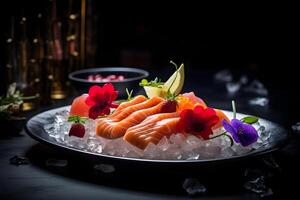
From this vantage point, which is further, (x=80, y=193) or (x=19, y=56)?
(x=19, y=56)

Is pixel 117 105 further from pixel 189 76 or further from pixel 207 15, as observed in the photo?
pixel 207 15

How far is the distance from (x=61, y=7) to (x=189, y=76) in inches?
38.4

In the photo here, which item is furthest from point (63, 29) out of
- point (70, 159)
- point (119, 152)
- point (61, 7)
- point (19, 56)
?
point (119, 152)

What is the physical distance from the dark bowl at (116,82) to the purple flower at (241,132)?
2.68 ft

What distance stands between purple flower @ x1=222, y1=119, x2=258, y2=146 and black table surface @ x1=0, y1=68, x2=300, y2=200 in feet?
0.19

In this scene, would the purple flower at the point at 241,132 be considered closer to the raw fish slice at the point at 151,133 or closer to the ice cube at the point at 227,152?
the ice cube at the point at 227,152

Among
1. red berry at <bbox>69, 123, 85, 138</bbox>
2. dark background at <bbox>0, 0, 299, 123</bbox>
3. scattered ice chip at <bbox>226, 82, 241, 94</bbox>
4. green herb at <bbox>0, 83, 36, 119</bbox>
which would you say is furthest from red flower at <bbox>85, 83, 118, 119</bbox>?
dark background at <bbox>0, 0, 299, 123</bbox>

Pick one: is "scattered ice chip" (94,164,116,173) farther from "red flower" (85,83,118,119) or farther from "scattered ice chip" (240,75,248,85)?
"scattered ice chip" (240,75,248,85)

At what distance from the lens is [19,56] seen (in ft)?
7.04

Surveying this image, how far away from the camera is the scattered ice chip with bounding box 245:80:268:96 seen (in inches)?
106

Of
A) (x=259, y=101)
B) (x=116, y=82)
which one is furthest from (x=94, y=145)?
(x=259, y=101)

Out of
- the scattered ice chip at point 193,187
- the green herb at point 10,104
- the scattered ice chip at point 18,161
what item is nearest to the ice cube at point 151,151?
the scattered ice chip at point 193,187

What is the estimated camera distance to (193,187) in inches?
50.1

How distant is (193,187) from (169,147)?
5.2 inches
